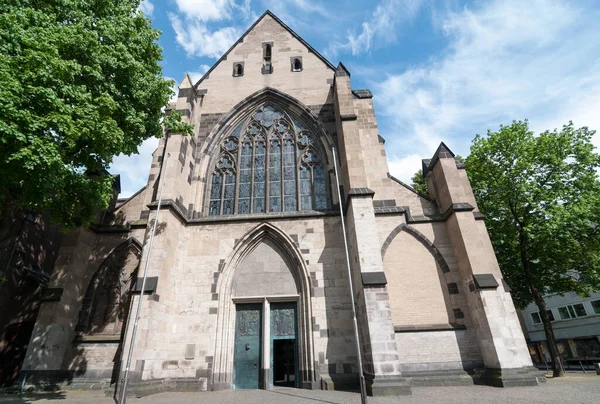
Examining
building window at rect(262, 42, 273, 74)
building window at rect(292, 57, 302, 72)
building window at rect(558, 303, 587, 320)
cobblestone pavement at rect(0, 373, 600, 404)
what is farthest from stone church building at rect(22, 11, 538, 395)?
building window at rect(558, 303, 587, 320)

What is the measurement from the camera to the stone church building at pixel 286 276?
8.70 meters

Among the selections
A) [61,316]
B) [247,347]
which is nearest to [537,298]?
[247,347]

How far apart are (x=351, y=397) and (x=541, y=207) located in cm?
1199

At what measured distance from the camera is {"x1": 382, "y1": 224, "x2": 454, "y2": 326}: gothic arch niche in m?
9.62

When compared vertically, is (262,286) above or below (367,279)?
above

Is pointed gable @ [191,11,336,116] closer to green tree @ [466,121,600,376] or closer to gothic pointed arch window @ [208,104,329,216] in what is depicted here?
gothic pointed arch window @ [208,104,329,216]

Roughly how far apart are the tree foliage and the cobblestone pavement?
21.0 ft

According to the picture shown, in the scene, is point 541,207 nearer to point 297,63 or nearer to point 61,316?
point 297,63

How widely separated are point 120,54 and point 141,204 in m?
5.88

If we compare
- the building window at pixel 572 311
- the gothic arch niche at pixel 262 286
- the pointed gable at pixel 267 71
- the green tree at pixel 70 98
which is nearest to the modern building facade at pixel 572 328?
the building window at pixel 572 311

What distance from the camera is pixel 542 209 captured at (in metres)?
12.9

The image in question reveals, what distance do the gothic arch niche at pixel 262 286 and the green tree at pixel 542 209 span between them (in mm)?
9757

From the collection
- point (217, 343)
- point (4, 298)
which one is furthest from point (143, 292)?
point (4, 298)

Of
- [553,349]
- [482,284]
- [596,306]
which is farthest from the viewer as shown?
[596,306]
